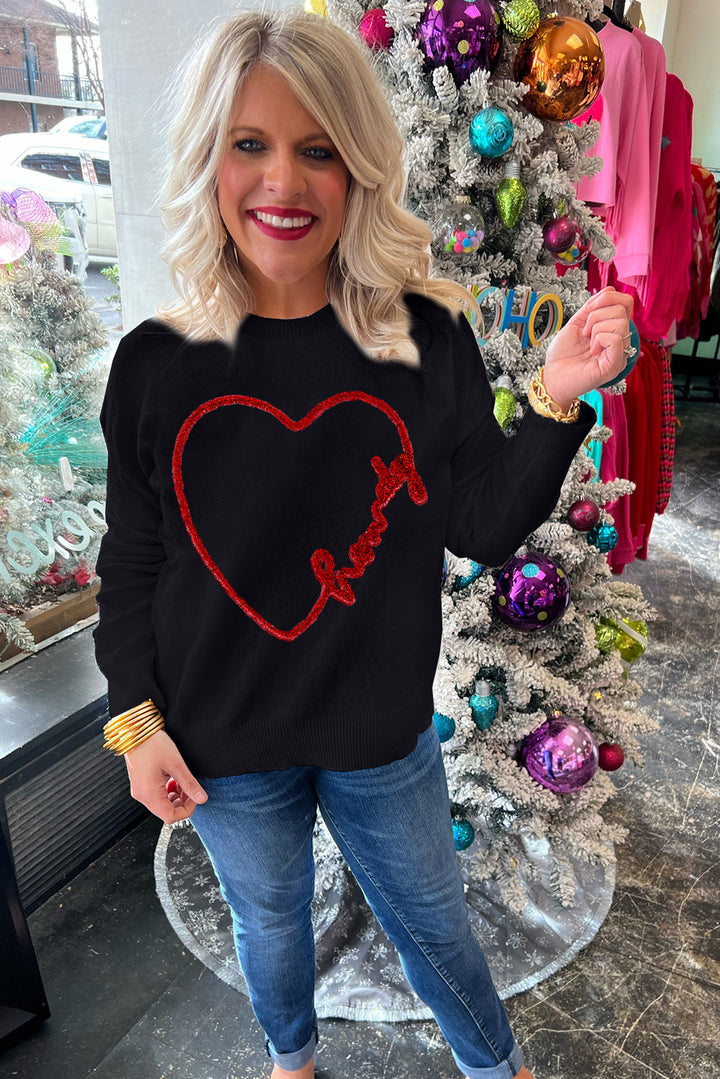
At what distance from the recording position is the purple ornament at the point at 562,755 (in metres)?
1.53

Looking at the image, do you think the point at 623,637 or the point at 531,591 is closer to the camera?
the point at 531,591

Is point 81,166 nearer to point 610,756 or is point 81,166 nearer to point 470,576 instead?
point 470,576

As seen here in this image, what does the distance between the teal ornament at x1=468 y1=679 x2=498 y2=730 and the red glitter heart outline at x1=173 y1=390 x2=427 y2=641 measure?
2.15 ft

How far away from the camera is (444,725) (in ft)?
5.11

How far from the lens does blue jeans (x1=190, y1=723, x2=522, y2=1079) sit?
107 cm

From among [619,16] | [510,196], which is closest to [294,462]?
[510,196]

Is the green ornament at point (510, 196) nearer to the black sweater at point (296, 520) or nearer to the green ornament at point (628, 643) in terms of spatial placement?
the black sweater at point (296, 520)

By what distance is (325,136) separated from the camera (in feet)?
2.88

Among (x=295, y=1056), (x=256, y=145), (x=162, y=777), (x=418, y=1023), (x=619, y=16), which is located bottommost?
(x=418, y=1023)

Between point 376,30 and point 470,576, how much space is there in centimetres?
95

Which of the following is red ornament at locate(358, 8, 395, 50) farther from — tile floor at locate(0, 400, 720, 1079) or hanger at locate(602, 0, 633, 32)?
tile floor at locate(0, 400, 720, 1079)

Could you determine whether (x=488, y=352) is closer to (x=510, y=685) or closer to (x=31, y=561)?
(x=510, y=685)

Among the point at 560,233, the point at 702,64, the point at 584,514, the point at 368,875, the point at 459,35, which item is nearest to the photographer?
the point at 368,875

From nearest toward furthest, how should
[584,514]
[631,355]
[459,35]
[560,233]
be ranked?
[631,355]
[459,35]
[560,233]
[584,514]
